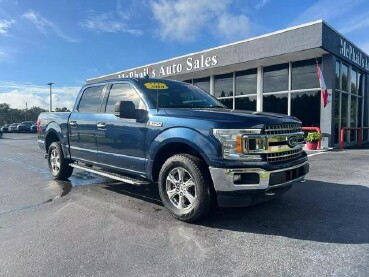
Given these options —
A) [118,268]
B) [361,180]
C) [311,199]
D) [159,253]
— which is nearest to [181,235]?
[159,253]

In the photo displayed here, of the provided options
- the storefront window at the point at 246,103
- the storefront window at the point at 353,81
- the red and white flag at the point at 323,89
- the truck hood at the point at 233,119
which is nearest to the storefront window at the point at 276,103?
the storefront window at the point at 246,103

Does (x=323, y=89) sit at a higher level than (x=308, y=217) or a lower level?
higher

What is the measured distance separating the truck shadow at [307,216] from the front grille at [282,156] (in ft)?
2.73

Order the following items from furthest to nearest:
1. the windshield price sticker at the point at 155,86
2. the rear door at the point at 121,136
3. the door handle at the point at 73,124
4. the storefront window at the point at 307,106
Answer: the storefront window at the point at 307,106 < the door handle at the point at 73,124 < the windshield price sticker at the point at 155,86 < the rear door at the point at 121,136

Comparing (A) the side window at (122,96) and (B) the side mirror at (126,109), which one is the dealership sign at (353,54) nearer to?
(A) the side window at (122,96)

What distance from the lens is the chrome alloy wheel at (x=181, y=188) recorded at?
4.25 m

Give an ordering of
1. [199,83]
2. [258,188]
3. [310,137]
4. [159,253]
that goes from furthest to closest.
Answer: [199,83] → [310,137] → [258,188] → [159,253]

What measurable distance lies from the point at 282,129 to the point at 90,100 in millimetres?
3799

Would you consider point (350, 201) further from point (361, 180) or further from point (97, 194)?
point (97, 194)

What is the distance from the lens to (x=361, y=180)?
22.2 feet

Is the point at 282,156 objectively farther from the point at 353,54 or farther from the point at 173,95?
the point at 353,54

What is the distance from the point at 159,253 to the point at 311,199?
304 centimetres

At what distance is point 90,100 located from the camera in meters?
6.31

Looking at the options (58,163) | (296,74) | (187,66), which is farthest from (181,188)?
(187,66)
